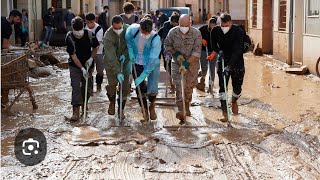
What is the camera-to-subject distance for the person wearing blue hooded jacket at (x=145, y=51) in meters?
9.05

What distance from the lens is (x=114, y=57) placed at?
934 centimetres

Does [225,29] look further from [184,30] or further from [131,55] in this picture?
[131,55]

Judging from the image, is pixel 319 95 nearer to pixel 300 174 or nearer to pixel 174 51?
pixel 174 51

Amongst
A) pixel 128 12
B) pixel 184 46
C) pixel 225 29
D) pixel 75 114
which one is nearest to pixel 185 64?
pixel 184 46

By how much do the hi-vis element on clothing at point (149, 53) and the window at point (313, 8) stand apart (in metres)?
7.71

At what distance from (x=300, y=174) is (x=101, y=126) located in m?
3.65

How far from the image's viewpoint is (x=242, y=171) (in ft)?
21.3

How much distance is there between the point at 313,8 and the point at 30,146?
10573 millimetres

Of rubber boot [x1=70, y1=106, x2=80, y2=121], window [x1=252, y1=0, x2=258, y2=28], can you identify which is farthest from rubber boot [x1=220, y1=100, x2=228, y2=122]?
window [x1=252, y1=0, x2=258, y2=28]

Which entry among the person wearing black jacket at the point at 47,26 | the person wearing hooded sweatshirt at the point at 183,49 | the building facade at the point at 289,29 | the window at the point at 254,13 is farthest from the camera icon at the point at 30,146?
the window at the point at 254,13

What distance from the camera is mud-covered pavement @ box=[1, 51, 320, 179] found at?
6527mm

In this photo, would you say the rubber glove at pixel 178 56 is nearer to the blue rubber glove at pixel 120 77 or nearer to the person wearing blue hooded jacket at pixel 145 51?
the person wearing blue hooded jacket at pixel 145 51

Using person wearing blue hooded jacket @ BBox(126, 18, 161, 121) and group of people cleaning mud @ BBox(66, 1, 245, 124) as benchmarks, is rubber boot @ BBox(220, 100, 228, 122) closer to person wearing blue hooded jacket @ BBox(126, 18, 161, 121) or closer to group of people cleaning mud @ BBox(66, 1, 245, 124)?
group of people cleaning mud @ BBox(66, 1, 245, 124)

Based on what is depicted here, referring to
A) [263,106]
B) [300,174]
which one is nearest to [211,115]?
[263,106]
